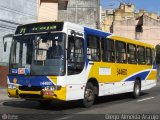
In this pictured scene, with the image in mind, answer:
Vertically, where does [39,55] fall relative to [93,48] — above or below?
below

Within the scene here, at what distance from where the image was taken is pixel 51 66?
14773mm

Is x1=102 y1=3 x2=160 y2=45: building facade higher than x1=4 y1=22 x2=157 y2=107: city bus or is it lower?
higher

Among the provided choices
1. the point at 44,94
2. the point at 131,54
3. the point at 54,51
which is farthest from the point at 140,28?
the point at 44,94

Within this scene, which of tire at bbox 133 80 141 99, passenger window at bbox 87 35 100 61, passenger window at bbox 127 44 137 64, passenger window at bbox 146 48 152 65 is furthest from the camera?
passenger window at bbox 146 48 152 65

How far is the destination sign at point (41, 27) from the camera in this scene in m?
15.2

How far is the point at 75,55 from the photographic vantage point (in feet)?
50.8

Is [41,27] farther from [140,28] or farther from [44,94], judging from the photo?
[140,28]

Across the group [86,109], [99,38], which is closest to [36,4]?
[99,38]

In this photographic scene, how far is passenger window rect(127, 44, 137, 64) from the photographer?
793 inches

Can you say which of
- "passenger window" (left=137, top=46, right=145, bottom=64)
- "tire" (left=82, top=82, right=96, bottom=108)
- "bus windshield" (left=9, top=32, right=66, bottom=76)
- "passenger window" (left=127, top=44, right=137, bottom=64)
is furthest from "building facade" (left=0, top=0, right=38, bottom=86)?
"tire" (left=82, top=82, right=96, bottom=108)

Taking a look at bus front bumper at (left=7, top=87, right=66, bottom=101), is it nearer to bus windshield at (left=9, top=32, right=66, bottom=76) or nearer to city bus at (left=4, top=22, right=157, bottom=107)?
city bus at (left=4, top=22, right=157, bottom=107)

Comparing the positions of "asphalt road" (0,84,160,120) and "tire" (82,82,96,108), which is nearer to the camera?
"asphalt road" (0,84,160,120)

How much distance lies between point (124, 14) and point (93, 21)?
4019 cm

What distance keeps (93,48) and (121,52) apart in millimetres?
2767
